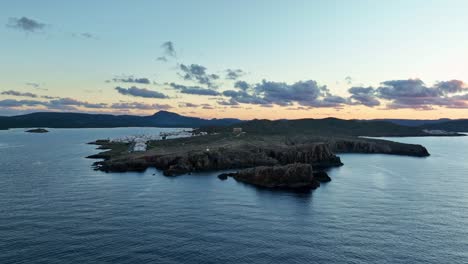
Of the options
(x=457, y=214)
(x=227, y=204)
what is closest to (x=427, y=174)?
(x=457, y=214)

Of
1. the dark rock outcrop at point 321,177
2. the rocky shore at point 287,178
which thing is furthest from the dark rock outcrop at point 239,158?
the rocky shore at point 287,178

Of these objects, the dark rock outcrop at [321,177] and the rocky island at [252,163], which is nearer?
the rocky island at [252,163]

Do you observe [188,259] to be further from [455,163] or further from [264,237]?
[455,163]

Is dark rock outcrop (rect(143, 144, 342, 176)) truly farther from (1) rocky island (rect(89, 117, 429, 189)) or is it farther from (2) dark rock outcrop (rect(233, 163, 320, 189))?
(2) dark rock outcrop (rect(233, 163, 320, 189))

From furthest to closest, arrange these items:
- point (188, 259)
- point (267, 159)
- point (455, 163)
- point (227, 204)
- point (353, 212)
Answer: point (455, 163) < point (267, 159) < point (227, 204) < point (353, 212) < point (188, 259)

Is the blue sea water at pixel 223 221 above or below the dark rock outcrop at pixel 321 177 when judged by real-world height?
below

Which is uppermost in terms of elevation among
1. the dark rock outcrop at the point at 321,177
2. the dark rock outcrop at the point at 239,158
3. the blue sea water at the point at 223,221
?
the dark rock outcrop at the point at 239,158

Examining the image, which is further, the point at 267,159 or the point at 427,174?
the point at 267,159

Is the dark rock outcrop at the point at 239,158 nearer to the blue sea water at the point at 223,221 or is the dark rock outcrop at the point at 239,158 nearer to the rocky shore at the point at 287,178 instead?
the blue sea water at the point at 223,221

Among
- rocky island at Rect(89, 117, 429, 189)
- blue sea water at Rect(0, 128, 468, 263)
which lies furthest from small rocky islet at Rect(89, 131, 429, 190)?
blue sea water at Rect(0, 128, 468, 263)
